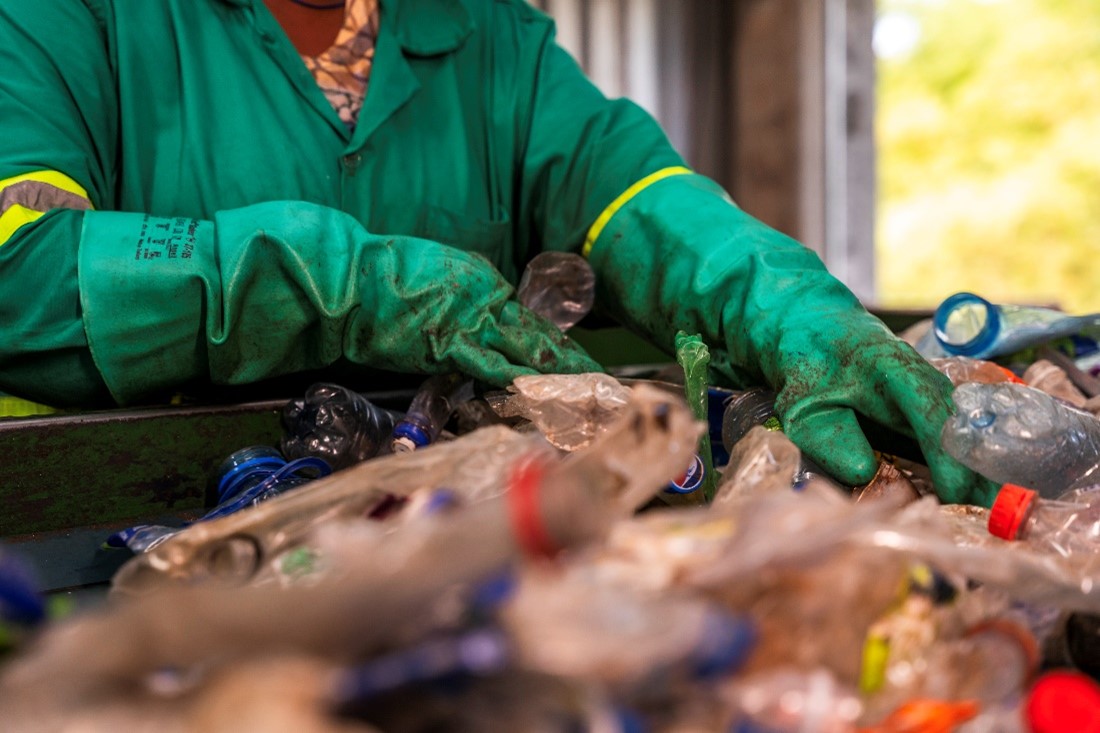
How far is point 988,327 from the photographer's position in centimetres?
167

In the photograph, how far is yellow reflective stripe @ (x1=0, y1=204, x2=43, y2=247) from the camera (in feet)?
4.61

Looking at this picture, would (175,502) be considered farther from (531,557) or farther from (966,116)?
(966,116)

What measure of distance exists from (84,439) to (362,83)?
3.31ft

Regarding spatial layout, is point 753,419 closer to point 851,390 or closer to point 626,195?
point 851,390

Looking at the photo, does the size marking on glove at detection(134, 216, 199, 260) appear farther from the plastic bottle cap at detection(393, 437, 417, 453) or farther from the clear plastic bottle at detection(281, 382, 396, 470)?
the plastic bottle cap at detection(393, 437, 417, 453)

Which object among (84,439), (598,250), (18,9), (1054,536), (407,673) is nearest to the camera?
(407,673)

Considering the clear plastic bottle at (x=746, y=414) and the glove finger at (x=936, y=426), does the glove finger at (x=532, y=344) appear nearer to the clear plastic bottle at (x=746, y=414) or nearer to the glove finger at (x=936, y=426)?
the clear plastic bottle at (x=746, y=414)

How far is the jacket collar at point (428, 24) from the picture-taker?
197 cm

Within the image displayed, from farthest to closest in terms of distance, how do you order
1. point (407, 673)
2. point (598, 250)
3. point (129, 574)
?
point (598, 250), point (129, 574), point (407, 673)

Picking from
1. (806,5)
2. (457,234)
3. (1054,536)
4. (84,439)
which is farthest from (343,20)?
(806,5)

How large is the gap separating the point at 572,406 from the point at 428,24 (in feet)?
3.73

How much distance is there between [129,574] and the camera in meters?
0.82

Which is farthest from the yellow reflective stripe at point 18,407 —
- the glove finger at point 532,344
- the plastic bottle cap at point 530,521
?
the plastic bottle cap at point 530,521

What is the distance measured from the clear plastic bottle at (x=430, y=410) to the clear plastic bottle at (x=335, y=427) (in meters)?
0.05
